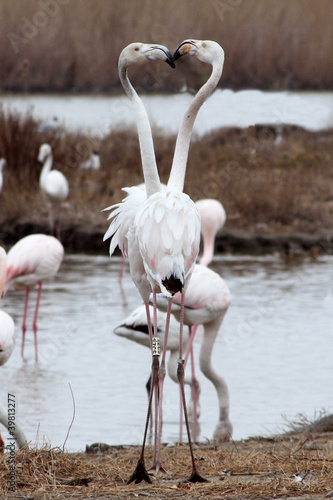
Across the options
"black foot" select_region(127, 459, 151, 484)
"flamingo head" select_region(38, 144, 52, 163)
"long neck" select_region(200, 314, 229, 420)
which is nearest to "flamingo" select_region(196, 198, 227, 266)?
"long neck" select_region(200, 314, 229, 420)

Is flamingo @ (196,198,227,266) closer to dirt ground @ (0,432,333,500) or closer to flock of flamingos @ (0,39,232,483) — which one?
flock of flamingos @ (0,39,232,483)

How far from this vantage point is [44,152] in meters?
15.1

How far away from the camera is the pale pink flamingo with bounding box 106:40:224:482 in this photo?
150 inches

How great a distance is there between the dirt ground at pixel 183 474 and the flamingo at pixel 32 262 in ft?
13.1

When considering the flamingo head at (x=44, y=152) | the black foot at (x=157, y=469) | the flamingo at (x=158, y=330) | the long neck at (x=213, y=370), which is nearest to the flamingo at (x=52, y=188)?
the flamingo head at (x=44, y=152)

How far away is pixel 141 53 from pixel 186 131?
48 centimetres

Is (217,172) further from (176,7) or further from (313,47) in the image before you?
(176,7)

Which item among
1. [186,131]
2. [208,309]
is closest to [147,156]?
[186,131]

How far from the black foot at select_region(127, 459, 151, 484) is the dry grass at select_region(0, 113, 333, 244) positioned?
33.4 ft

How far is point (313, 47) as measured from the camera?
18406 millimetres

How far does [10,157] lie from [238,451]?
491 inches

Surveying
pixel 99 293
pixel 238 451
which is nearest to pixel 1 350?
pixel 238 451

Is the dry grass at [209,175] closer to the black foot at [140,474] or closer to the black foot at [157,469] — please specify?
the black foot at [157,469]

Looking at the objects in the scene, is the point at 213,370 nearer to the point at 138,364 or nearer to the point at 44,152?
the point at 138,364
